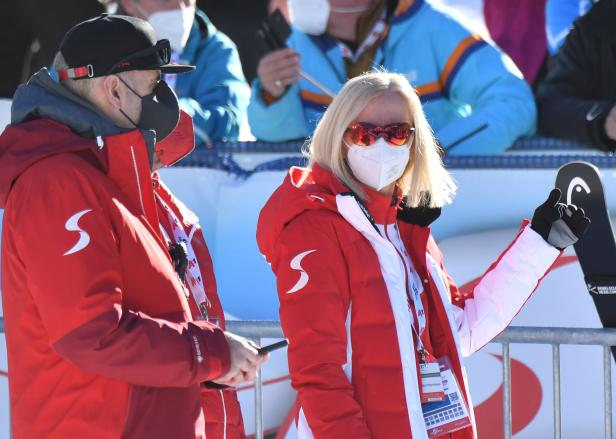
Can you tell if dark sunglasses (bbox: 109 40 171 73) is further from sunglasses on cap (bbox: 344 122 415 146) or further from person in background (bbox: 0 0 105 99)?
person in background (bbox: 0 0 105 99)

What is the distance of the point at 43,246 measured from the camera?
102 inches

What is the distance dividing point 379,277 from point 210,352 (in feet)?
2.01

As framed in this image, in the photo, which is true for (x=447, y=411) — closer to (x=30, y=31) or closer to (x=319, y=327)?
(x=319, y=327)

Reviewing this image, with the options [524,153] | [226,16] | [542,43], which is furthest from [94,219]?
[226,16]

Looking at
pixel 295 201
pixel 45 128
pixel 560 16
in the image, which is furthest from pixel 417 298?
pixel 560 16

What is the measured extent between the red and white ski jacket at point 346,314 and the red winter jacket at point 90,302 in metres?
0.35

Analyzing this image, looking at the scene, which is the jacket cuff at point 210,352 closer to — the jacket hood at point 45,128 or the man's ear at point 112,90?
the jacket hood at point 45,128

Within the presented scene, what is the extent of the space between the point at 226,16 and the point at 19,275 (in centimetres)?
476

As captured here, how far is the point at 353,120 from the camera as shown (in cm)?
332

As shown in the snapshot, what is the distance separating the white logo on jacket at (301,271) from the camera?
308 cm

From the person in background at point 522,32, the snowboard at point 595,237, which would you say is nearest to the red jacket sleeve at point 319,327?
the snowboard at point 595,237

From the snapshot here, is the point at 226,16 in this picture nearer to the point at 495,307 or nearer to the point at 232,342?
the point at 495,307

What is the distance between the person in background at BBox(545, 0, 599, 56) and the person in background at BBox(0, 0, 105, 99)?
2.64 meters

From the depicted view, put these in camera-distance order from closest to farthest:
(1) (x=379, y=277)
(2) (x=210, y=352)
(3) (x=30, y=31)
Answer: (2) (x=210, y=352) → (1) (x=379, y=277) → (3) (x=30, y=31)
